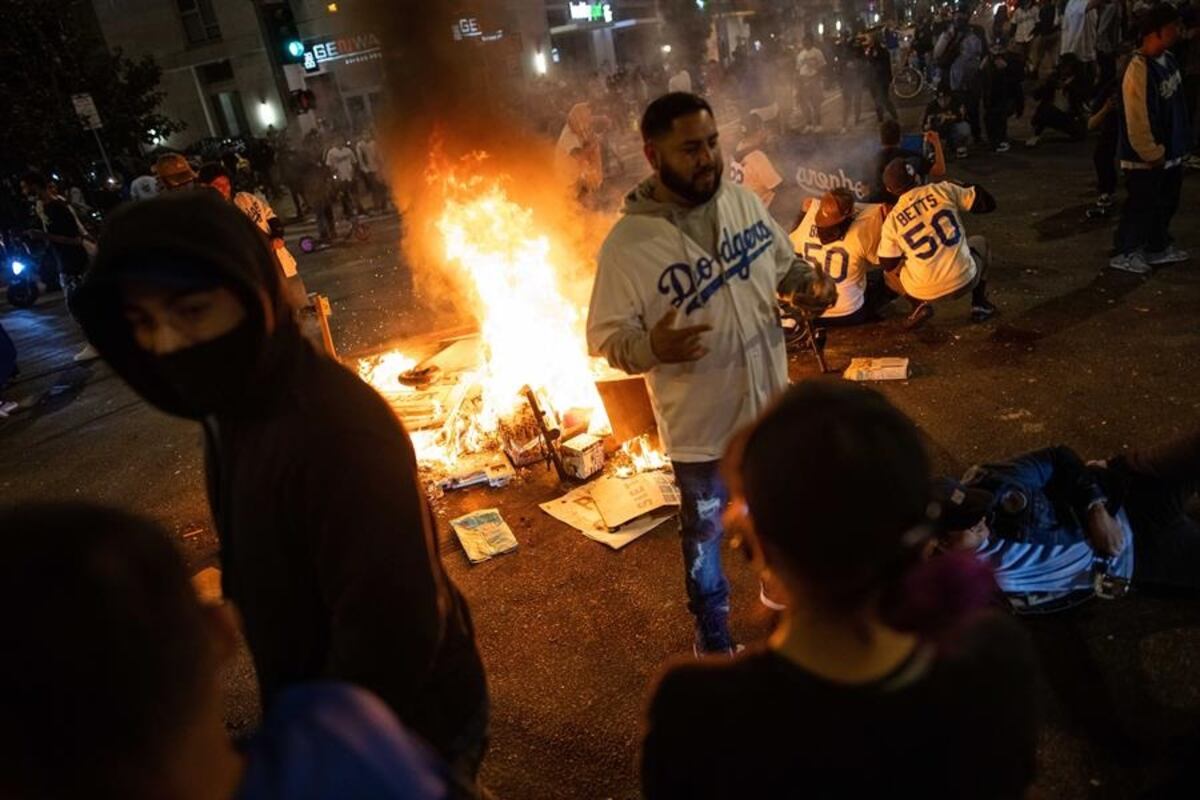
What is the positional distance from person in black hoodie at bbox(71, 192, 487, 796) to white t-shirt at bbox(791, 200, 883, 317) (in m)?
5.50

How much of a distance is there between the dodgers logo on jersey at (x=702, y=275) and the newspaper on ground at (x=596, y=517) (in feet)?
6.53

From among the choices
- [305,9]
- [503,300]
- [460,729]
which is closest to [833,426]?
[460,729]

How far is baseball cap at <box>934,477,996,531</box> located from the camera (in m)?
3.03

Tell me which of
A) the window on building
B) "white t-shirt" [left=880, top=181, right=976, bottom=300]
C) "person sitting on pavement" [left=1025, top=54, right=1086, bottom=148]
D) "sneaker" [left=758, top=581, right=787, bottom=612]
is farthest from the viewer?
the window on building

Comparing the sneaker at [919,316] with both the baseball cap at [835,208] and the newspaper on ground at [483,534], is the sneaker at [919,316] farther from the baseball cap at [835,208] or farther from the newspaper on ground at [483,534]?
the newspaper on ground at [483,534]

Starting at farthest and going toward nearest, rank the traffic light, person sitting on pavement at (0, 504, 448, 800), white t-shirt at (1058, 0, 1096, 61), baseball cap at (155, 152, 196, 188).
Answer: the traffic light < white t-shirt at (1058, 0, 1096, 61) < baseball cap at (155, 152, 196, 188) < person sitting on pavement at (0, 504, 448, 800)

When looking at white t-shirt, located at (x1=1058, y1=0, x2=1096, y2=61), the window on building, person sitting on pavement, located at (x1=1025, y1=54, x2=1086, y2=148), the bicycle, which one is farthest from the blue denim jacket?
the window on building

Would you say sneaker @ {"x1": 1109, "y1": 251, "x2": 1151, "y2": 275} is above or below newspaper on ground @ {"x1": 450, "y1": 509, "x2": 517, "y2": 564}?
above

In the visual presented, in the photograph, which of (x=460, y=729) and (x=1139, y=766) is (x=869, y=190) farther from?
(x=460, y=729)

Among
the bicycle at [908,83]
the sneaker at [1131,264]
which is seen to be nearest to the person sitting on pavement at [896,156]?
the sneaker at [1131,264]

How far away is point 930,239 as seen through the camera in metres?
6.14

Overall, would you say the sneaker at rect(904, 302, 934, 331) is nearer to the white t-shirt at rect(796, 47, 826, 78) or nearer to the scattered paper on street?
the scattered paper on street

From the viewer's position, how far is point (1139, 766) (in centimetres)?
271

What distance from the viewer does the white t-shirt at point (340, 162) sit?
16750 mm
